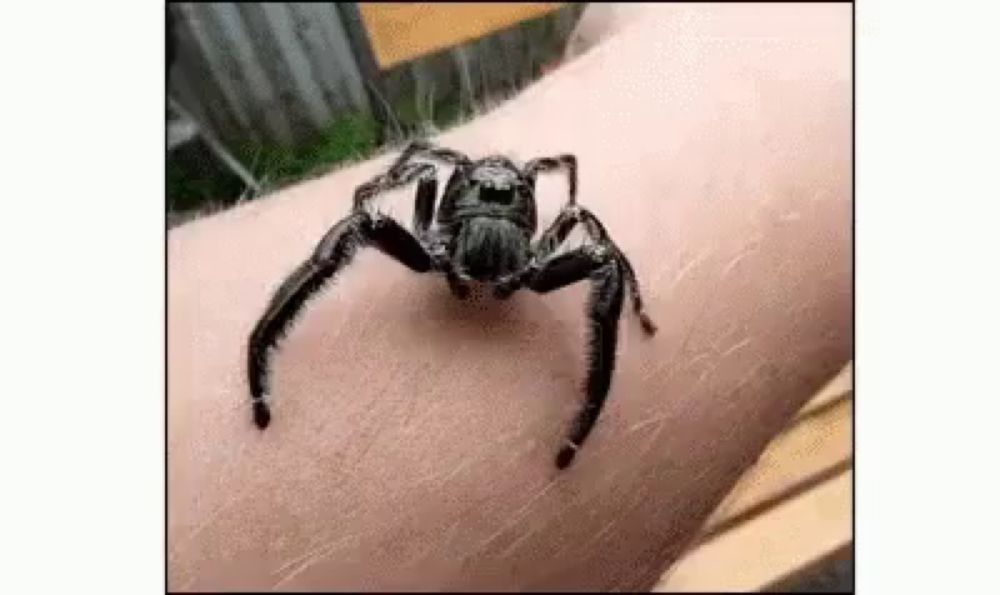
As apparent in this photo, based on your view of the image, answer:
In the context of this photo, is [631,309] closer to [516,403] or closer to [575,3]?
[516,403]

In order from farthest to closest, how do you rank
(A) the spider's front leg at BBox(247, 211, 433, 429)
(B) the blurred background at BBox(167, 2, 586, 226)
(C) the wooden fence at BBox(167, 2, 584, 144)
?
(C) the wooden fence at BBox(167, 2, 584, 144) → (B) the blurred background at BBox(167, 2, 586, 226) → (A) the spider's front leg at BBox(247, 211, 433, 429)

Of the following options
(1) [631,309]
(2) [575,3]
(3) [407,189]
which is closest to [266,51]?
(2) [575,3]

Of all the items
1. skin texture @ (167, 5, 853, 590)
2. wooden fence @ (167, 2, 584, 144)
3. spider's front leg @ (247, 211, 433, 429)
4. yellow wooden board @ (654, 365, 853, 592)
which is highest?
spider's front leg @ (247, 211, 433, 429)

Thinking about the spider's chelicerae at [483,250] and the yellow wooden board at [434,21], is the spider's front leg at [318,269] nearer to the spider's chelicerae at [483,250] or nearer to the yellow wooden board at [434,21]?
the spider's chelicerae at [483,250]

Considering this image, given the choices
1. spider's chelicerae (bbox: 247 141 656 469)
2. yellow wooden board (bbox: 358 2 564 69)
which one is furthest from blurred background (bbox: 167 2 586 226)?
→ spider's chelicerae (bbox: 247 141 656 469)

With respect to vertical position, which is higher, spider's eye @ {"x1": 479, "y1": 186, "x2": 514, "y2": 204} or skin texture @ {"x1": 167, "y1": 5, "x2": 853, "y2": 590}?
spider's eye @ {"x1": 479, "y1": 186, "x2": 514, "y2": 204}

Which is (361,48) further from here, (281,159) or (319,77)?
(281,159)

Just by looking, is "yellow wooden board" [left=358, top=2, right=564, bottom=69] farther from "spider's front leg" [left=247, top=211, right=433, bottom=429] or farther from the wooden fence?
"spider's front leg" [left=247, top=211, right=433, bottom=429]
